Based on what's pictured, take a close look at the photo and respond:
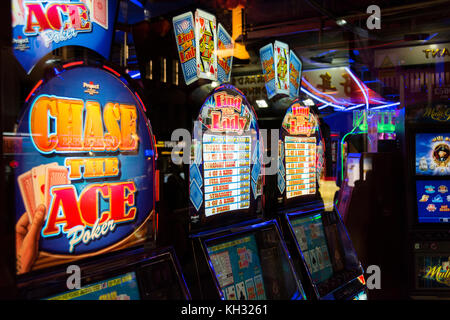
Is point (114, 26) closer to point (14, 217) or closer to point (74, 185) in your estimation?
point (74, 185)

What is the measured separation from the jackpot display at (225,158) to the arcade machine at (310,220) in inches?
15.9

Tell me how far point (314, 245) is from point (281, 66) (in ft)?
4.54

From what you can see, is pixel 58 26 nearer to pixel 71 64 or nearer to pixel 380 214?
pixel 71 64

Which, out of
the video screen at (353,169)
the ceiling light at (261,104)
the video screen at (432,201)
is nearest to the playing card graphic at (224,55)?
the ceiling light at (261,104)

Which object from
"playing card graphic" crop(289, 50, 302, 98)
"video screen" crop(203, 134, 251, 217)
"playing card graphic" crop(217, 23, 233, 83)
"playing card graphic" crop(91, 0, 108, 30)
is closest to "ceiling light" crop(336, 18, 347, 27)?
"playing card graphic" crop(289, 50, 302, 98)

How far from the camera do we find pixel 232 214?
8.36 feet

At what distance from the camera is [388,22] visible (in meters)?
5.42

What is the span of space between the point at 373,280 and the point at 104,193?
142 inches

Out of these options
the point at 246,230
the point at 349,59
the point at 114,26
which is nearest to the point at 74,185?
the point at 114,26

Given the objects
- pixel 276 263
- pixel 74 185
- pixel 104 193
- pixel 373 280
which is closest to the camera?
pixel 74 185

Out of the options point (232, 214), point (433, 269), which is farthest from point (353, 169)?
point (232, 214)

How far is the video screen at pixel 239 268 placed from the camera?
2.29m

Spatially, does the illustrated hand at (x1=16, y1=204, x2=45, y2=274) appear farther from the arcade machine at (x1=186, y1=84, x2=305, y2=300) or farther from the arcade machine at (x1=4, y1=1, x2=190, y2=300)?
the arcade machine at (x1=186, y1=84, x2=305, y2=300)

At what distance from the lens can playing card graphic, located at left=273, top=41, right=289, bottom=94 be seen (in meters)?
3.23
